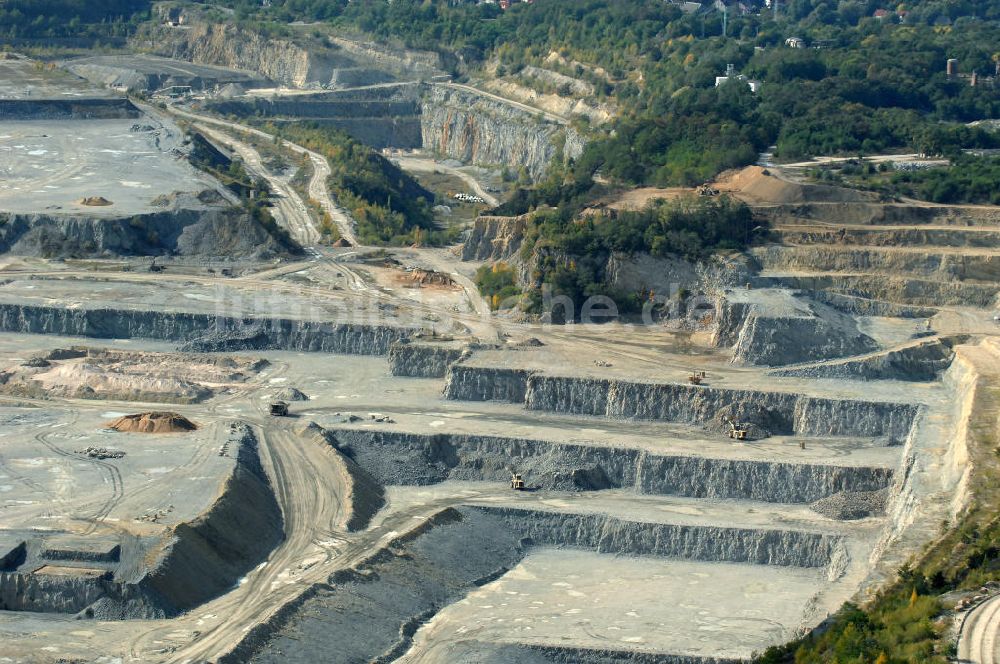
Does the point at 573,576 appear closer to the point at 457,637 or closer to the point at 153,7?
the point at 457,637

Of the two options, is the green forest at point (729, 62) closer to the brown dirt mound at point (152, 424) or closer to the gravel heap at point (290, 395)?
the gravel heap at point (290, 395)

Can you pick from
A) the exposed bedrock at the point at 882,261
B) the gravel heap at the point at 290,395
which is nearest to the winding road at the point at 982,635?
the gravel heap at the point at 290,395

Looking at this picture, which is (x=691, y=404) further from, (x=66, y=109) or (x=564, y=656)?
(x=66, y=109)

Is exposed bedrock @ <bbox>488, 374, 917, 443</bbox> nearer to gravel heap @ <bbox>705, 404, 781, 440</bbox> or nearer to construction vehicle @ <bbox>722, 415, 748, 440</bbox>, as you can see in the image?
gravel heap @ <bbox>705, 404, 781, 440</bbox>

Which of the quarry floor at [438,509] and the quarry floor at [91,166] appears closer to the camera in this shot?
the quarry floor at [438,509]

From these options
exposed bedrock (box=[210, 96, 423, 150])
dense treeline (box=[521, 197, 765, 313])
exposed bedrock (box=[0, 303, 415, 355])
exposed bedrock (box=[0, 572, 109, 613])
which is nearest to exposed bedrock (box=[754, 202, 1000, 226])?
dense treeline (box=[521, 197, 765, 313])
